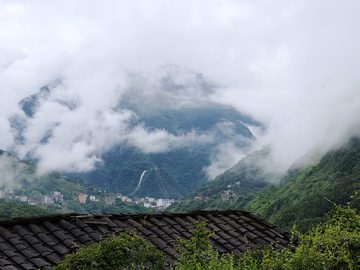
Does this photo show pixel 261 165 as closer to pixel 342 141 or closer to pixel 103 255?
pixel 342 141

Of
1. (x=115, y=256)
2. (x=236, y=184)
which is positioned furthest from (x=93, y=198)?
(x=115, y=256)

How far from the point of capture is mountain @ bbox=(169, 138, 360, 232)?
68438 millimetres

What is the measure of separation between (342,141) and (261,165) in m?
62.1

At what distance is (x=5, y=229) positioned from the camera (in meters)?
7.78

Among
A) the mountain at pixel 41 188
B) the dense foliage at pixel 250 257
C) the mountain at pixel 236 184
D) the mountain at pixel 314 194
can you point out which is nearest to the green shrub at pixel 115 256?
the dense foliage at pixel 250 257

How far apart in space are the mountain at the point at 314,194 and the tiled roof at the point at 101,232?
2021 inches

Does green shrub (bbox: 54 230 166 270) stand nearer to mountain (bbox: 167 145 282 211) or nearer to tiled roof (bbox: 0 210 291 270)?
tiled roof (bbox: 0 210 291 270)

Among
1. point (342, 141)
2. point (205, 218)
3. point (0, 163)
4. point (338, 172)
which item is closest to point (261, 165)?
point (342, 141)

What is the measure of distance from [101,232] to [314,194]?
79.5m

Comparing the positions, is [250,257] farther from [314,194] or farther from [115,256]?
[314,194]

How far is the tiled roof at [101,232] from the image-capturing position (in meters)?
7.18

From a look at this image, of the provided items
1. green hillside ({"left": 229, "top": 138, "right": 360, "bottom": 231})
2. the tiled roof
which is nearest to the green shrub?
the tiled roof

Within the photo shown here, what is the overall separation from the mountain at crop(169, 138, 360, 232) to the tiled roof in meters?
51.3

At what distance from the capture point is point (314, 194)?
3172 inches
